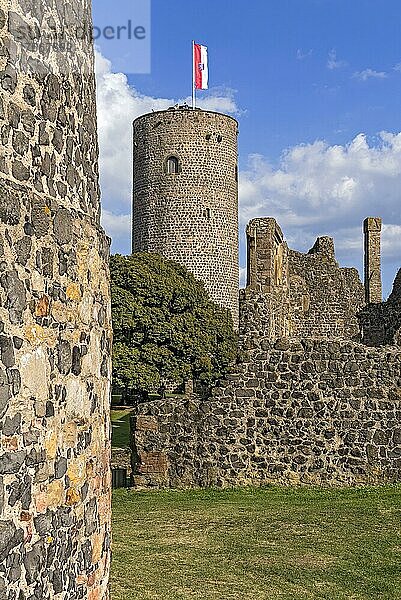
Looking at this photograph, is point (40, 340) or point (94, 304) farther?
point (94, 304)

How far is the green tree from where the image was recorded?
32844mm

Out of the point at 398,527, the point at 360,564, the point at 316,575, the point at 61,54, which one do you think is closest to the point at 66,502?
the point at 61,54

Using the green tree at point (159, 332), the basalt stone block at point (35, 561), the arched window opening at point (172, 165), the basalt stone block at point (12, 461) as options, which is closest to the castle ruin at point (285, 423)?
the basalt stone block at point (35, 561)

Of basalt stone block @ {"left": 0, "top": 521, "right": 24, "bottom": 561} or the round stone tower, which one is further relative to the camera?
the round stone tower

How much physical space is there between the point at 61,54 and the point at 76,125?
1.27 feet

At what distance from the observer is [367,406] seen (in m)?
12.2

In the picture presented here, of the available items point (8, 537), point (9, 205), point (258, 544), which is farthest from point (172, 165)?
point (8, 537)

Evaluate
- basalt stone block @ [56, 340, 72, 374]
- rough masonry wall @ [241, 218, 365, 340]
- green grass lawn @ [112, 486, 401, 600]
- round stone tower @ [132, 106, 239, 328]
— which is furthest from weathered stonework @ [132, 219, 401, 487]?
round stone tower @ [132, 106, 239, 328]

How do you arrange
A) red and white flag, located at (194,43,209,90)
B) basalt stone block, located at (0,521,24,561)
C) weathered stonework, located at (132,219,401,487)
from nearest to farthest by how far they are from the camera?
basalt stone block, located at (0,521,24,561) < weathered stonework, located at (132,219,401,487) < red and white flag, located at (194,43,209,90)

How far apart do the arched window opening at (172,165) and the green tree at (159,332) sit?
1462 cm

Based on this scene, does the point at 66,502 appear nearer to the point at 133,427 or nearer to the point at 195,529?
the point at 195,529

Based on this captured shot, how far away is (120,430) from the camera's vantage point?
24.9 meters

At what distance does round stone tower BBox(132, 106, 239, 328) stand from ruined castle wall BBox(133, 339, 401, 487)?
37.7 metres

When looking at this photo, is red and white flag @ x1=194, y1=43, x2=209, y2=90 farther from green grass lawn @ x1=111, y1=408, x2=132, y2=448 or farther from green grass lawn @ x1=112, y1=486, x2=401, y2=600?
green grass lawn @ x1=112, y1=486, x2=401, y2=600
